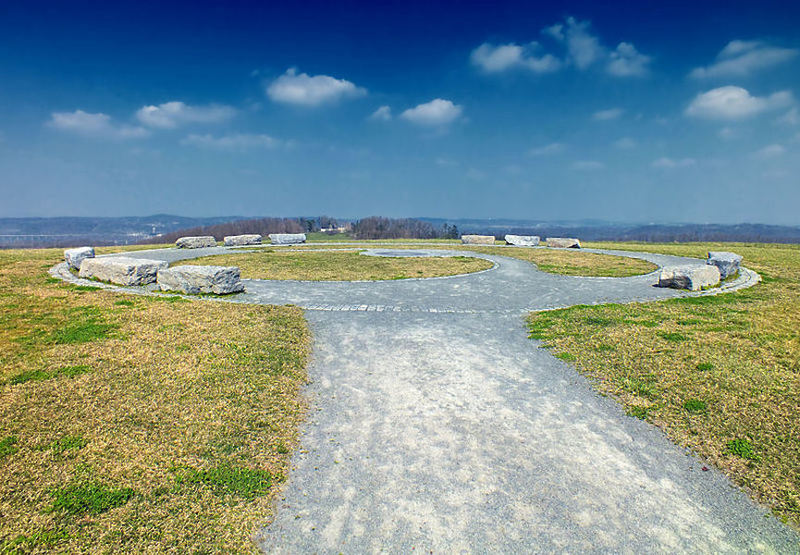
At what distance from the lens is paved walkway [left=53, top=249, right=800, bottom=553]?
12.2ft

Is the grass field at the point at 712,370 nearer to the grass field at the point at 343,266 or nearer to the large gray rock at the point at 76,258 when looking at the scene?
the grass field at the point at 343,266

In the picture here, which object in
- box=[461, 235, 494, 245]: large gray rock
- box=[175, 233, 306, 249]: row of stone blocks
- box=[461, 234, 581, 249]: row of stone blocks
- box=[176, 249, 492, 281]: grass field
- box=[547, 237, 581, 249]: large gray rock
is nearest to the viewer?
box=[176, 249, 492, 281]: grass field

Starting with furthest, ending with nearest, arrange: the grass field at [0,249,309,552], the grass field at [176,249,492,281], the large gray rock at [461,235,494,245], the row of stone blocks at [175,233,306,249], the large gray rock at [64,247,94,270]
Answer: the large gray rock at [461,235,494,245]
the row of stone blocks at [175,233,306,249]
the large gray rock at [64,247,94,270]
the grass field at [176,249,492,281]
the grass field at [0,249,309,552]

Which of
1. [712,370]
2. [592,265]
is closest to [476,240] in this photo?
[592,265]

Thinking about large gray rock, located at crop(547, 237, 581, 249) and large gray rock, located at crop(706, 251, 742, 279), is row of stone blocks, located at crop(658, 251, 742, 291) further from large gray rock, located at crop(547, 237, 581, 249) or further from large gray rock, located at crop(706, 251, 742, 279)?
large gray rock, located at crop(547, 237, 581, 249)

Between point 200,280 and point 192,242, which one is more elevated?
point 192,242

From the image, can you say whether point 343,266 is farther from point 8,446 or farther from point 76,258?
point 8,446

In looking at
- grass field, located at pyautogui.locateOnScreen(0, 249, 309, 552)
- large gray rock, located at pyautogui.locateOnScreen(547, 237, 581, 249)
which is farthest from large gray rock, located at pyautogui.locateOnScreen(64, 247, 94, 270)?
large gray rock, located at pyautogui.locateOnScreen(547, 237, 581, 249)

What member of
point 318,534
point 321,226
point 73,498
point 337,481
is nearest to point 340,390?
point 337,481

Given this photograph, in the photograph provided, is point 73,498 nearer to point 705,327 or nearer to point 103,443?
point 103,443

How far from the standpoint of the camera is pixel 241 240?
35875 millimetres

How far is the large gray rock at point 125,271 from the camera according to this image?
1416cm

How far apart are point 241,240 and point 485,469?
116 ft

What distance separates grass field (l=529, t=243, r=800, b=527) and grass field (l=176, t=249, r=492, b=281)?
8702mm
